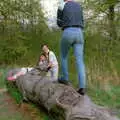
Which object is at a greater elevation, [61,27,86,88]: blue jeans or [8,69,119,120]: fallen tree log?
[61,27,86,88]: blue jeans

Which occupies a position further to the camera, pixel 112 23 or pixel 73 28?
pixel 112 23

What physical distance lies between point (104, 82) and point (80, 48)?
3.02 meters

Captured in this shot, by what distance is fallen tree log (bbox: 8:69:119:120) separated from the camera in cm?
643

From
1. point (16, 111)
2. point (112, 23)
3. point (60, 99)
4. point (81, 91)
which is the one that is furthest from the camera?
point (112, 23)

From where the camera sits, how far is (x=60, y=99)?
726 centimetres

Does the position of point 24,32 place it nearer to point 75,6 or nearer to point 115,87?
point 115,87

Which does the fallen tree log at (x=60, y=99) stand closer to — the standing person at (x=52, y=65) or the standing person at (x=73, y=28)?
the standing person at (x=73, y=28)

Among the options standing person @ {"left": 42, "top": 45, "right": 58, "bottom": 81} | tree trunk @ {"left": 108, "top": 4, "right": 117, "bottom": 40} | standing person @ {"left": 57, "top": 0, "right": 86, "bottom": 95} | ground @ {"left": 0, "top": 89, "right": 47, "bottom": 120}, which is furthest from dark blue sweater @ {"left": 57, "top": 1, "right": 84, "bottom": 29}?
tree trunk @ {"left": 108, "top": 4, "right": 117, "bottom": 40}

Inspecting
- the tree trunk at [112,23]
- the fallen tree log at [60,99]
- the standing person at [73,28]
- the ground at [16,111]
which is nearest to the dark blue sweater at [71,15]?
the standing person at [73,28]

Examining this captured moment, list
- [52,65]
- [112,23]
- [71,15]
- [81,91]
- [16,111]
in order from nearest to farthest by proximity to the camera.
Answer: [81,91], [71,15], [16,111], [52,65], [112,23]

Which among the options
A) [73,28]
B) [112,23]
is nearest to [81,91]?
[73,28]

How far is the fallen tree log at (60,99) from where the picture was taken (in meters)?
6.43

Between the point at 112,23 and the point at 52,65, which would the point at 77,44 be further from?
the point at 112,23

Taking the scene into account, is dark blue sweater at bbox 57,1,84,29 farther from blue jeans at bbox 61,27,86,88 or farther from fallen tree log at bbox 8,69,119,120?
fallen tree log at bbox 8,69,119,120
